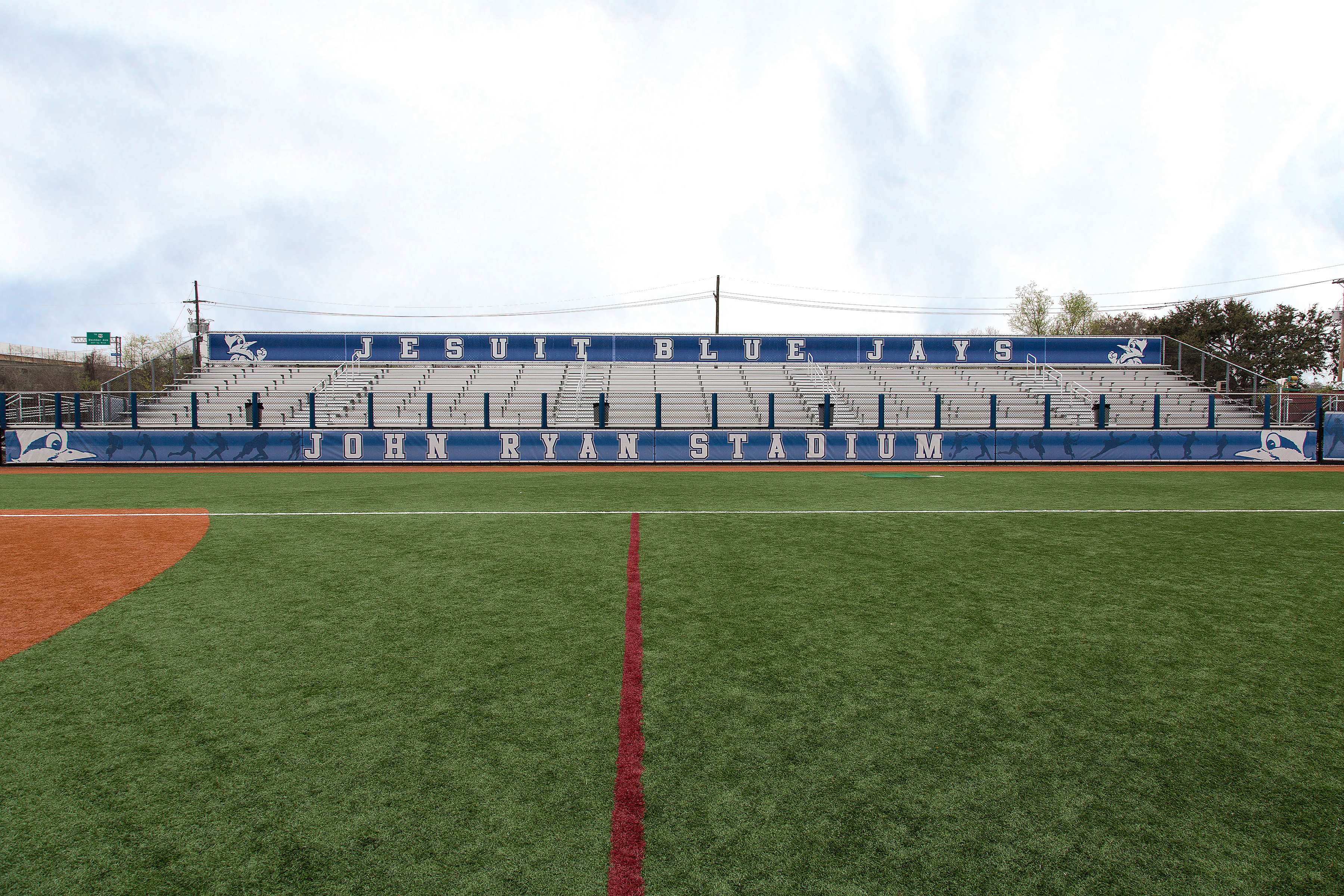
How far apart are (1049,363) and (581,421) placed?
2153 centimetres

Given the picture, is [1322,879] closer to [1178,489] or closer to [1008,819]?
[1008,819]

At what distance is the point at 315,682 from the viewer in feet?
12.1

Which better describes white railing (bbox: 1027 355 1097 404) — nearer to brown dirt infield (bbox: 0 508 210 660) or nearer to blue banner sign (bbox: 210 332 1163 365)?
blue banner sign (bbox: 210 332 1163 365)

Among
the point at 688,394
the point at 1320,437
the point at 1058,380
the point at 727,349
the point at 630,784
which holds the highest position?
the point at 727,349

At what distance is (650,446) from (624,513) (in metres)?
9.23

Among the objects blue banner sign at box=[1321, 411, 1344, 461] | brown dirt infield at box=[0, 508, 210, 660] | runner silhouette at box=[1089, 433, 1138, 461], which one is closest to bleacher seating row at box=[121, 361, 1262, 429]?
blue banner sign at box=[1321, 411, 1344, 461]

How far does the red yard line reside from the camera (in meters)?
2.19

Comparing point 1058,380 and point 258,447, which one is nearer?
point 258,447

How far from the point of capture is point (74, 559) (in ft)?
22.2

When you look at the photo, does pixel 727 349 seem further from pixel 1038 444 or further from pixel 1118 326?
pixel 1118 326

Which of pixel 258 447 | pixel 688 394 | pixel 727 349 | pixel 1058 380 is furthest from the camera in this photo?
pixel 727 349

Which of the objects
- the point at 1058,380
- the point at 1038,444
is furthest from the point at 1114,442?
the point at 1058,380

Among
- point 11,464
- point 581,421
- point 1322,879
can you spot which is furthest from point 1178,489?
point 11,464

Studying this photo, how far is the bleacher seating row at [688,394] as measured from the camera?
23375 millimetres
